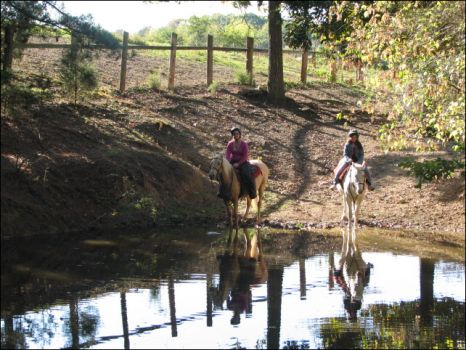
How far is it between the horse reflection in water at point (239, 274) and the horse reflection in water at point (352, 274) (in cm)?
134

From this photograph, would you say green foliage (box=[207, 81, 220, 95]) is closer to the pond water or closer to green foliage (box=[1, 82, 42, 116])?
the pond water

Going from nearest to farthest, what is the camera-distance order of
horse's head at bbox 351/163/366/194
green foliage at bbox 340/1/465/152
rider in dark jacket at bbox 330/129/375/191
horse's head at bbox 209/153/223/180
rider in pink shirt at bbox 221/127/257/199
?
1. green foliage at bbox 340/1/465/152
2. horse's head at bbox 209/153/223/180
3. horse's head at bbox 351/163/366/194
4. rider in pink shirt at bbox 221/127/257/199
5. rider in dark jacket at bbox 330/129/375/191

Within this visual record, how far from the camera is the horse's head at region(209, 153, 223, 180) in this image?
54.0ft

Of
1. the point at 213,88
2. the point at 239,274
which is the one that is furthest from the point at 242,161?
the point at 213,88

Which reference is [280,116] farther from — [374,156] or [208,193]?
[208,193]

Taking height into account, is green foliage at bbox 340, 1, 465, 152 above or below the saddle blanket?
above

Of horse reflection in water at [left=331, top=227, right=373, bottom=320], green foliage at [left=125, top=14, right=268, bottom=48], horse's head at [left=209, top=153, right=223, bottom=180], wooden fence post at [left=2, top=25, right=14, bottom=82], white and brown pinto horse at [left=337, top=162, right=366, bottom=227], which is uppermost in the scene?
green foliage at [left=125, top=14, right=268, bottom=48]

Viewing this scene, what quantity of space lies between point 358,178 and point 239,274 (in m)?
5.19

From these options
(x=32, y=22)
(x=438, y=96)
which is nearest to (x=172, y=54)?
(x=32, y=22)

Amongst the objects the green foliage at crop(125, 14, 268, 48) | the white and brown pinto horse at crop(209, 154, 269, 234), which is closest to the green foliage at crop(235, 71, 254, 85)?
the green foliage at crop(125, 14, 268, 48)

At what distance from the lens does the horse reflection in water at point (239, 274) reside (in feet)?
35.6

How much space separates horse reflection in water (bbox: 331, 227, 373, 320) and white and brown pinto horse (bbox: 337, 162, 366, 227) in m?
1.11

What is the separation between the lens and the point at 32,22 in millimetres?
14742

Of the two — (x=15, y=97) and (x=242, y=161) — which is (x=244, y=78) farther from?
(x=15, y=97)
